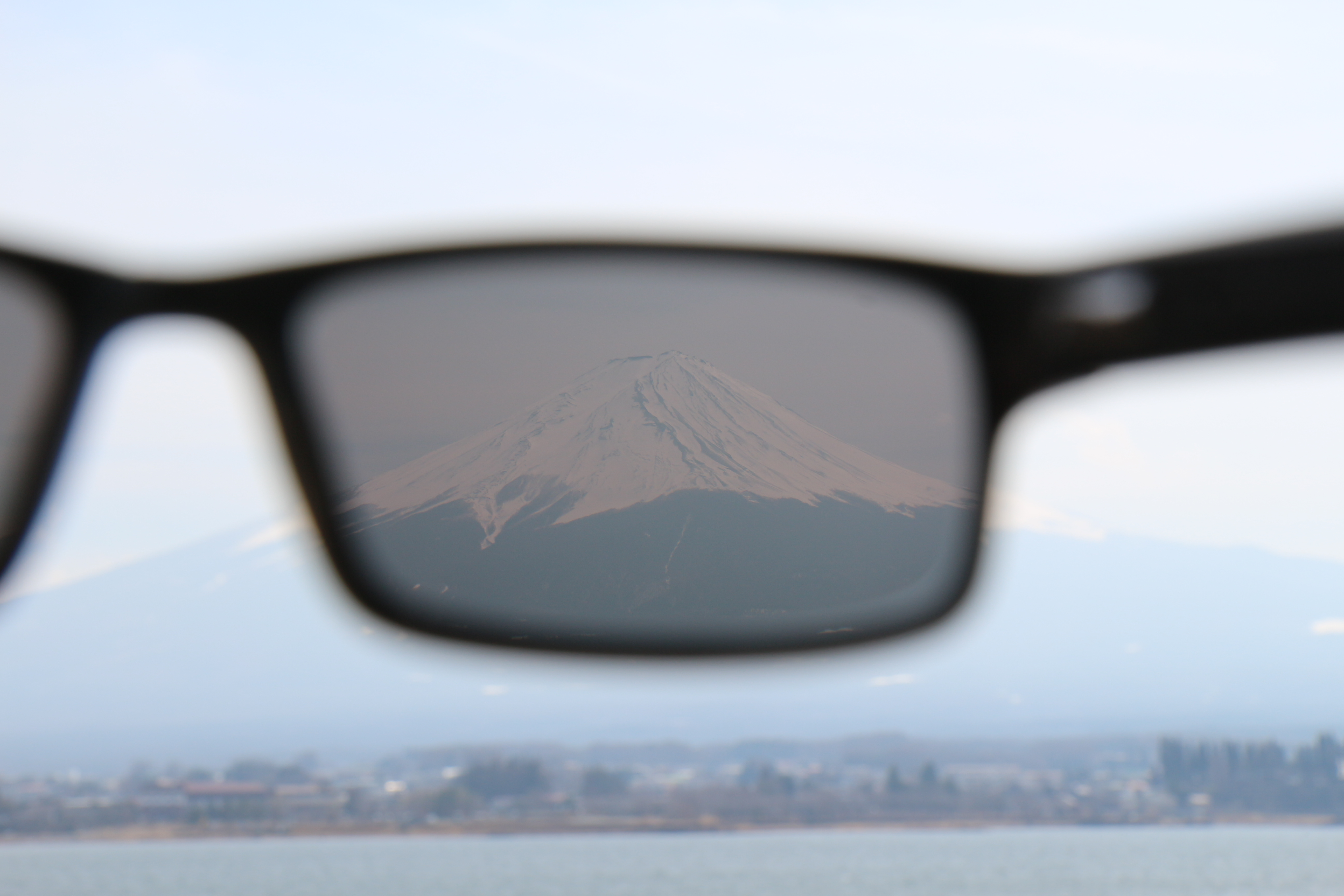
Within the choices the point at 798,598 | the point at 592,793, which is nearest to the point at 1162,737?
the point at 592,793

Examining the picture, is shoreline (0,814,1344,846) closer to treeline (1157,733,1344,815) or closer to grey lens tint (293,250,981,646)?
treeline (1157,733,1344,815)

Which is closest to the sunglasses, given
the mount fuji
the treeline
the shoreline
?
the mount fuji

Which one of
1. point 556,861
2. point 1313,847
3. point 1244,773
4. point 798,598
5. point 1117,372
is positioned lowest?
point 1313,847

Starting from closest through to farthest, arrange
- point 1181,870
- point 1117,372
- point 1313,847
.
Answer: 1. point 1117,372
2. point 1181,870
3. point 1313,847

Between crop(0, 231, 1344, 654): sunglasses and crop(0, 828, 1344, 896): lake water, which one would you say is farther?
crop(0, 828, 1344, 896): lake water

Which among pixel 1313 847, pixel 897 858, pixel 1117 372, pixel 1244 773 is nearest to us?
pixel 1117 372

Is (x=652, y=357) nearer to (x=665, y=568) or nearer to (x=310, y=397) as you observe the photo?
(x=665, y=568)

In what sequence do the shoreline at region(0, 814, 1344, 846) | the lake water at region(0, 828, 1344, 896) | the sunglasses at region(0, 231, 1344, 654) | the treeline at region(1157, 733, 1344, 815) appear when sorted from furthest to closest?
1. the shoreline at region(0, 814, 1344, 846)
2. the lake water at region(0, 828, 1344, 896)
3. the treeline at region(1157, 733, 1344, 815)
4. the sunglasses at region(0, 231, 1344, 654)
